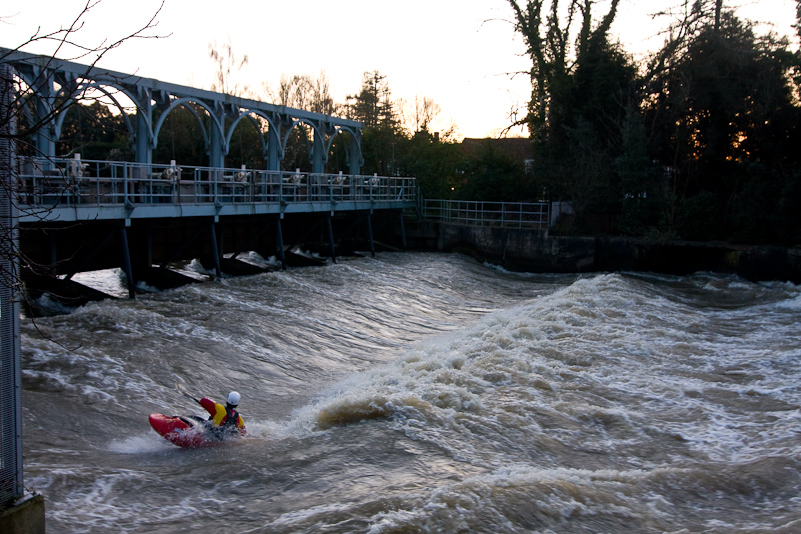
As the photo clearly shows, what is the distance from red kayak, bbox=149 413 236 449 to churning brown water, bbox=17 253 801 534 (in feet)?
0.48

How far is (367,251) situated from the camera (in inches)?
1161

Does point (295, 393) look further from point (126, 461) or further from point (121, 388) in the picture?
point (126, 461)

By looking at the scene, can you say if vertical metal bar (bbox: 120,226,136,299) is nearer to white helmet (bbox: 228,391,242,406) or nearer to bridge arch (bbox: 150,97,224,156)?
bridge arch (bbox: 150,97,224,156)

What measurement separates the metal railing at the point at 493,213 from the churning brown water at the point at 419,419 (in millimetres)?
13040

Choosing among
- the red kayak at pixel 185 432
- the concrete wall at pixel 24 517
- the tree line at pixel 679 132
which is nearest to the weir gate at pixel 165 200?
the concrete wall at pixel 24 517

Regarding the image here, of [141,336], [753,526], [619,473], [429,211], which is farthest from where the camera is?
[429,211]

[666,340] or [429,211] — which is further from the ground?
[429,211]

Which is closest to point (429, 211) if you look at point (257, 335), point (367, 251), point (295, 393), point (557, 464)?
point (367, 251)

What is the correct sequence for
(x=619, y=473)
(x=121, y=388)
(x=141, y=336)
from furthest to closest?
(x=141, y=336)
(x=121, y=388)
(x=619, y=473)

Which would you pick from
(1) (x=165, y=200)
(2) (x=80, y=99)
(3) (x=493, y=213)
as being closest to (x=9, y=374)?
(2) (x=80, y=99)

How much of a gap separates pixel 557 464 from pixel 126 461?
4.63m

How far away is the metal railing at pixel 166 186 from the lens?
12.0 m

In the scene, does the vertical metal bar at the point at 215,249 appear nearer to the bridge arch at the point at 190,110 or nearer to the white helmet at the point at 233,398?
the bridge arch at the point at 190,110

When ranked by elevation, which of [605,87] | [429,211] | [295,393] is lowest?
[295,393]
